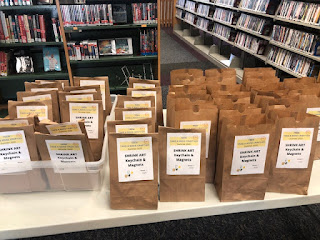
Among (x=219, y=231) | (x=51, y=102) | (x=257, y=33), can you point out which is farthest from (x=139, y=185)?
(x=257, y=33)

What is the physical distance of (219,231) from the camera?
1.77 m

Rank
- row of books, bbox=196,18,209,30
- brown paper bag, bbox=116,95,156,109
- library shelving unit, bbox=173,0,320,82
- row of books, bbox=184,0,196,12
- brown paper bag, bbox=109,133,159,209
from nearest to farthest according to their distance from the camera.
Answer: brown paper bag, bbox=109,133,159,209
brown paper bag, bbox=116,95,156,109
library shelving unit, bbox=173,0,320,82
row of books, bbox=196,18,209,30
row of books, bbox=184,0,196,12

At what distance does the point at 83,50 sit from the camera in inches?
124

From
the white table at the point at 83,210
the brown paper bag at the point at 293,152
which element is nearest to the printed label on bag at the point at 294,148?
the brown paper bag at the point at 293,152

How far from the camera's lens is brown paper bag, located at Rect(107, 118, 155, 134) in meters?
0.96

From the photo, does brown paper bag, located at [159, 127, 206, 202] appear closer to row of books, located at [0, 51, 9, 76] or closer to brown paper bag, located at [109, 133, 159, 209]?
brown paper bag, located at [109, 133, 159, 209]

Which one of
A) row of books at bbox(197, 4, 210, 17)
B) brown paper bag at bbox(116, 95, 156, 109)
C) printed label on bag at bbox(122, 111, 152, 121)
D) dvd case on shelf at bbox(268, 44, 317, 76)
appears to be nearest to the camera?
printed label on bag at bbox(122, 111, 152, 121)

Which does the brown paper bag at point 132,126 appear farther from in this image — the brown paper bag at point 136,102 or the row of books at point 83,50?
the row of books at point 83,50

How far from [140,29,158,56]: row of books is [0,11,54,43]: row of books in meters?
1.01

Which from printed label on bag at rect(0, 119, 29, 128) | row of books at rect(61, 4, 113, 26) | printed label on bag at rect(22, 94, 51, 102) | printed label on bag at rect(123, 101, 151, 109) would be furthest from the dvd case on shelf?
printed label on bag at rect(0, 119, 29, 128)

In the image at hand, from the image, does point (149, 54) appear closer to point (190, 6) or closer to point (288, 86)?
point (288, 86)

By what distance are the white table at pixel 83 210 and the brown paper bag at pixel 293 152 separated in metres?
0.04

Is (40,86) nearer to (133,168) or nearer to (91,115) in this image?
(91,115)

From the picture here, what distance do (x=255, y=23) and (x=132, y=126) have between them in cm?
395
